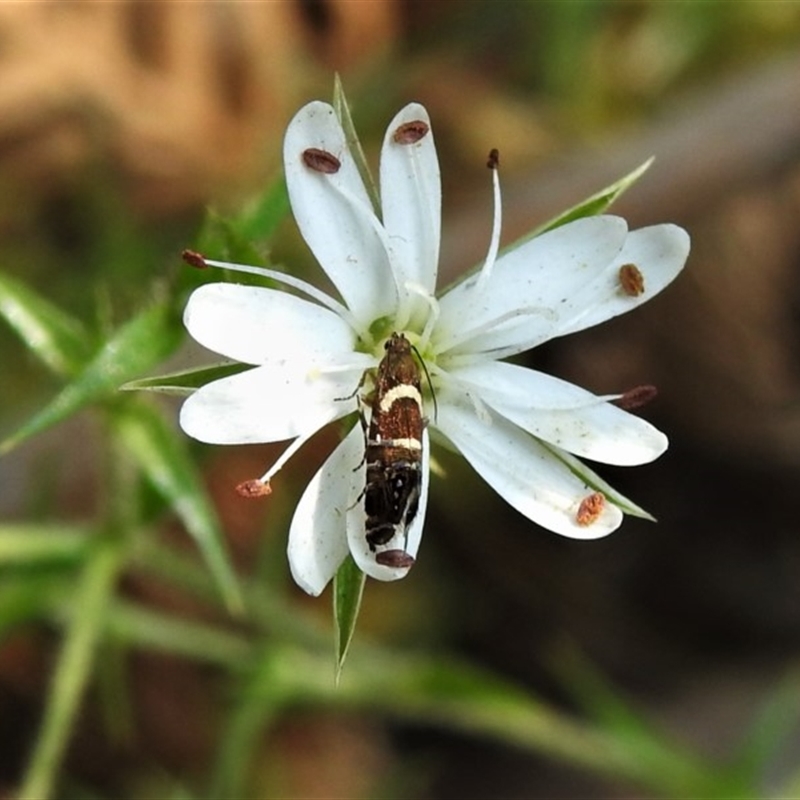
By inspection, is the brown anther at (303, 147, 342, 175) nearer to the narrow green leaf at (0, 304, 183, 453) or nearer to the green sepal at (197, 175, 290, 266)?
the green sepal at (197, 175, 290, 266)

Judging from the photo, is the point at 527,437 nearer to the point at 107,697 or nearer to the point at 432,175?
the point at 432,175

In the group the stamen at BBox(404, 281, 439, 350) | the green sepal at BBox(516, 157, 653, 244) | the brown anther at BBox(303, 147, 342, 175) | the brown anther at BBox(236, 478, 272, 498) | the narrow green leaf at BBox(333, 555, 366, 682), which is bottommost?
the narrow green leaf at BBox(333, 555, 366, 682)

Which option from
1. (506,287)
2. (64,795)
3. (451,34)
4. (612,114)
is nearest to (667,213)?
(612,114)

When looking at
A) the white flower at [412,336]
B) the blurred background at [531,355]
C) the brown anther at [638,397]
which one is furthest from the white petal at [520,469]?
the blurred background at [531,355]

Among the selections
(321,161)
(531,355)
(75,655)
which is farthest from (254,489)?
(531,355)

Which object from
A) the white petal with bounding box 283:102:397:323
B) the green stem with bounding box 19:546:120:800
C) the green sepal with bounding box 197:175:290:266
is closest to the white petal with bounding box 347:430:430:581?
the white petal with bounding box 283:102:397:323

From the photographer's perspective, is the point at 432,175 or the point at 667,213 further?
the point at 667,213
